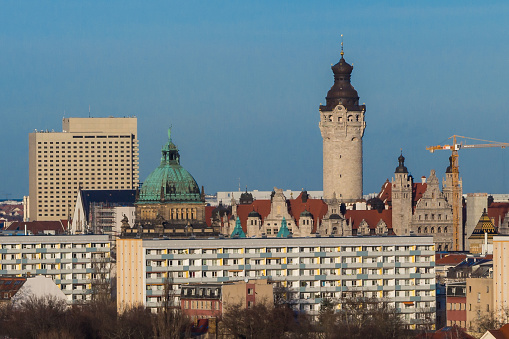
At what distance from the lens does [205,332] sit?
5581 inches

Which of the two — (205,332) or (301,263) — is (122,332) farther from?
(301,263)

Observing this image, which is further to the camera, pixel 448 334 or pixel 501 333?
pixel 448 334

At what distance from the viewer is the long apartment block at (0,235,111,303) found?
617ft

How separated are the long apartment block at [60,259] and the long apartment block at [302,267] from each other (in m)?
18.9

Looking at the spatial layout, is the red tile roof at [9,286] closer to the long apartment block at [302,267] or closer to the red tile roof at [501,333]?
the long apartment block at [302,267]

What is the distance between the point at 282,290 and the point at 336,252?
11698 mm

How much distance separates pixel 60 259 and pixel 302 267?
3320cm

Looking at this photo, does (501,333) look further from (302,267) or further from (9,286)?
(9,286)

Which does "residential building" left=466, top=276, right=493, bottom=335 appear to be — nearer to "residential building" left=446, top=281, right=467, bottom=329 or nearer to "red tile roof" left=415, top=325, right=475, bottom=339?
"residential building" left=446, top=281, right=467, bottom=329

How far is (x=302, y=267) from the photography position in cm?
16700

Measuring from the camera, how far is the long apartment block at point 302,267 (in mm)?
163750

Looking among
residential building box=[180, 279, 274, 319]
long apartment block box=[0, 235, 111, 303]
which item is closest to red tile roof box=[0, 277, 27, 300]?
long apartment block box=[0, 235, 111, 303]

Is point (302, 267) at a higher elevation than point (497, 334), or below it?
higher

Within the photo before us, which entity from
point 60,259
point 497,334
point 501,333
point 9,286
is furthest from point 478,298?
point 60,259
